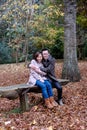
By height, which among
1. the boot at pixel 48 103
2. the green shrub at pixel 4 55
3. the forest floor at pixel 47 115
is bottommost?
the green shrub at pixel 4 55

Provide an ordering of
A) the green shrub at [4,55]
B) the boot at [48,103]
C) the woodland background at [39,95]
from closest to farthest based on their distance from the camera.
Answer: the woodland background at [39,95] < the boot at [48,103] < the green shrub at [4,55]

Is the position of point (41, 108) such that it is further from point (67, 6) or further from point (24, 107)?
point (67, 6)

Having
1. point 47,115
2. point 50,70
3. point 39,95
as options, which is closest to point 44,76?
point 50,70

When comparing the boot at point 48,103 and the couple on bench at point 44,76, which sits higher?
the couple on bench at point 44,76

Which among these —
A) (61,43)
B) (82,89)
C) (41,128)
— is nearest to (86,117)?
(41,128)

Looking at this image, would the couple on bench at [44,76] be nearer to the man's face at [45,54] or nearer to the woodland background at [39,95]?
the man's face at [45,54]

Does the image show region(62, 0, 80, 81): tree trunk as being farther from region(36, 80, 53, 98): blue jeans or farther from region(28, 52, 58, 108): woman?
region(36, 80, 53, 98): blue jeans

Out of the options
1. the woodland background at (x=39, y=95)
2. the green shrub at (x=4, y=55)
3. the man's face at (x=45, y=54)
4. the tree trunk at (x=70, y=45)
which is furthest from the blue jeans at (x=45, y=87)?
the green shrub at (x=4, y=55)

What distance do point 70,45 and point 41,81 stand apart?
10.4ft

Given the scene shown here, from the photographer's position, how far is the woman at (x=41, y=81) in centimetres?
747

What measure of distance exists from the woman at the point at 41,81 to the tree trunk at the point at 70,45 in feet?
8.96

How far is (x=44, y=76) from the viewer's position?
310 inches

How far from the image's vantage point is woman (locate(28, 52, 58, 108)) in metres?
7.47

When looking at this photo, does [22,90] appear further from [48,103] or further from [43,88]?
[48,103]
